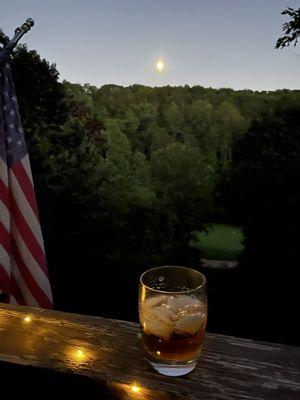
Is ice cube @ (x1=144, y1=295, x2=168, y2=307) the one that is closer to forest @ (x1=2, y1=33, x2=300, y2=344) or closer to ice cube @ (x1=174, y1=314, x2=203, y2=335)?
ice cube @ (x1=174, y1=314, x2=203, y2=335)

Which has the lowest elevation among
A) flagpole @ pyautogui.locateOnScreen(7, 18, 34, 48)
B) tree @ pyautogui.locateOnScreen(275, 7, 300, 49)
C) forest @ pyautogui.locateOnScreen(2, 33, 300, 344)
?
forest @ pyautogui.locateOnScreen(2, 33, 300, 344)

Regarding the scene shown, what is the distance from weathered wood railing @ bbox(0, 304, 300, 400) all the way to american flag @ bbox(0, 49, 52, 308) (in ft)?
3.81

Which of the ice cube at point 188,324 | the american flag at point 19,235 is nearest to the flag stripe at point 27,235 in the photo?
the american flag at point 19,235

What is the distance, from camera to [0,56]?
8.65ft

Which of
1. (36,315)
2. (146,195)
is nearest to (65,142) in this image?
(146,195)

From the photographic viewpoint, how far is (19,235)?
260cm

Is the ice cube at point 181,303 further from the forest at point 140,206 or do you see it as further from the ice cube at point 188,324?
the forest at point 140,206

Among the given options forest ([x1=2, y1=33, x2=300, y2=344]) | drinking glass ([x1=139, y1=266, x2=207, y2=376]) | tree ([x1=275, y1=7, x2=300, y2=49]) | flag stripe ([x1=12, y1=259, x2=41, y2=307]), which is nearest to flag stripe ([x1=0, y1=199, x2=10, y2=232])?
flag stripe ([x1=12, y1=259, x2=41, y2=307])

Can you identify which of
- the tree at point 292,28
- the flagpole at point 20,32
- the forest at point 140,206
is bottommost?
the forest at point 140,206

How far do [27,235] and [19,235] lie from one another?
0.05 metres

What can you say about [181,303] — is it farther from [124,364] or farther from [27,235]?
[27,235]

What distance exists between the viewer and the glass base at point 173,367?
42.8 inches

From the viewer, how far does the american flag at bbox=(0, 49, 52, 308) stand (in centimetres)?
253

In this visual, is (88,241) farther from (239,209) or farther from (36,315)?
(36,315)
